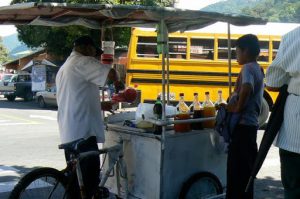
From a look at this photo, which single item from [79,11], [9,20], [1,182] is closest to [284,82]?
[79,11]

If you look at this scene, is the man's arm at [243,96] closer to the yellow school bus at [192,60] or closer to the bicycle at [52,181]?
the bicycle at [52,181]

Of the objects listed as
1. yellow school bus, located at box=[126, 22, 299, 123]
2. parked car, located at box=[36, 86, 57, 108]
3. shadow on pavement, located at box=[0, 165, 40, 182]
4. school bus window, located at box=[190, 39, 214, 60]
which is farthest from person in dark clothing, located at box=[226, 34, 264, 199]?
parked car, located at box=[36, 86, 57, 108]

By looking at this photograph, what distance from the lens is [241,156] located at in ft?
13.6

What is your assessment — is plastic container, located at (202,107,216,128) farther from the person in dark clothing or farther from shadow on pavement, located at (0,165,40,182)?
shadow on pavement, located at (0,165,40,182)

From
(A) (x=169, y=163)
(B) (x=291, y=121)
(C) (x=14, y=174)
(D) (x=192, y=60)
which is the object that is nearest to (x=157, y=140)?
(A) (x=169, y=163)

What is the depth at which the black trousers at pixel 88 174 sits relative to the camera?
4.31m

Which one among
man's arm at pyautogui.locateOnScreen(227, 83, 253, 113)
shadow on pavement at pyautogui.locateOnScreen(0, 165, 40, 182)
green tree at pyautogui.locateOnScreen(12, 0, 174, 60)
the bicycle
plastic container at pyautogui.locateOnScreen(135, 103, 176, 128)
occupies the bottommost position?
shadow on pavement at pyautogui.locateOnScreen(0, 165, 40, 182)

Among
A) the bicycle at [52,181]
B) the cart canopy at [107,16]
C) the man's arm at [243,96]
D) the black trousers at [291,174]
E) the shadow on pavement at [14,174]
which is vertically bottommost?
the shadow on pavement at [14,174]

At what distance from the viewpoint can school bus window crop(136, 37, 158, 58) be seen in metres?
14.4

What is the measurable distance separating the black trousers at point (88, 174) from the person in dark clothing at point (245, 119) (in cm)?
126

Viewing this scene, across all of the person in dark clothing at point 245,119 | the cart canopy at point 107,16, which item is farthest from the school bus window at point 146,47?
the person in dark clothing at point 245,119

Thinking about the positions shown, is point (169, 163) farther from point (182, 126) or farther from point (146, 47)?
point (146, 47)

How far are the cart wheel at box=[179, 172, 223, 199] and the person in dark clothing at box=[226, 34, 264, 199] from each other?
421 mm

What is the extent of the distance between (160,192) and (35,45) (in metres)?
23.4
